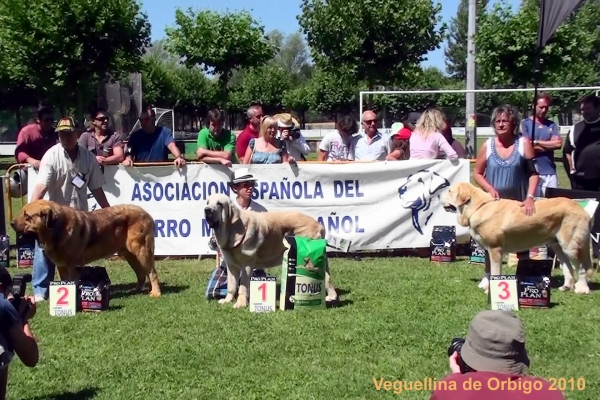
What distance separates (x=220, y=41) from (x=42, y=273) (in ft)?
78.5

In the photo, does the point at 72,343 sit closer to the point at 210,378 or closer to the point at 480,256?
the point at 210,378

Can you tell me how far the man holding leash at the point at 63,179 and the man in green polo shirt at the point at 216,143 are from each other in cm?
218

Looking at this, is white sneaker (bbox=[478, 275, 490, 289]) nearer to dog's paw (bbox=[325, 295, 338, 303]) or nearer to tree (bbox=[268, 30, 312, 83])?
dog's paw (bbox=[325, 295, 338, 303])

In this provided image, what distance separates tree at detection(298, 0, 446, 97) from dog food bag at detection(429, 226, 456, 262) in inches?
695

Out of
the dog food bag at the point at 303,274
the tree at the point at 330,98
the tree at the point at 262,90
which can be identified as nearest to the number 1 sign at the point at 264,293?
the dog food bag at the point at 303,274

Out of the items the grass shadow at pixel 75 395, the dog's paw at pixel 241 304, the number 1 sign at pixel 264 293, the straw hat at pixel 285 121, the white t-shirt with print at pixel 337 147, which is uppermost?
the straw hat at pixel 285 121

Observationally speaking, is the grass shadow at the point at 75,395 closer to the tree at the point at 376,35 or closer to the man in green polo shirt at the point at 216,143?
the man in green polo shirt at the point at 216,143

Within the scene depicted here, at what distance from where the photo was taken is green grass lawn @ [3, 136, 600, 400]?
5012mm

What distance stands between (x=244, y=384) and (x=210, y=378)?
0.92 feet

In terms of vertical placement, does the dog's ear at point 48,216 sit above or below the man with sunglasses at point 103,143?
below

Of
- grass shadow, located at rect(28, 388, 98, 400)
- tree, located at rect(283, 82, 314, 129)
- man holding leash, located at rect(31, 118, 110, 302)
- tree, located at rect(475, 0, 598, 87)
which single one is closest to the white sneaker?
man holding leash, located at rect(31, 118, 110, 302)

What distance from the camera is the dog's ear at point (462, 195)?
7.57 metres

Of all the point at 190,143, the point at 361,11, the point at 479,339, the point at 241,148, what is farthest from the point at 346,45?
the point at 479,339

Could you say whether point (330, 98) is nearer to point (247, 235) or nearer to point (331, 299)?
point (331, 299)
